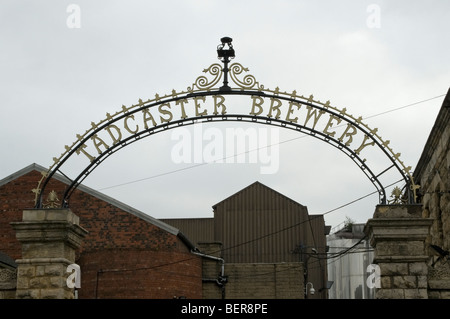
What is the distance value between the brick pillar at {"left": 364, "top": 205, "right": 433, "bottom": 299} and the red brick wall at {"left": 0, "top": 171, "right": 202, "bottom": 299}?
15562 millimetres

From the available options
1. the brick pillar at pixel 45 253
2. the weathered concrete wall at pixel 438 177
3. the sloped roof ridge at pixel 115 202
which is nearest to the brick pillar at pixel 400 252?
the weathered concrete wall at pixel 438 177

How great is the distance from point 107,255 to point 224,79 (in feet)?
47.8

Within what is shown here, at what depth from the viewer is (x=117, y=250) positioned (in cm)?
2580

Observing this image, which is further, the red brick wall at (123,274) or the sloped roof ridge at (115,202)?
the sloped roof ridge at (115,202)

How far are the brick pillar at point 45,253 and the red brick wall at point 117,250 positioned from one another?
14.0 meters

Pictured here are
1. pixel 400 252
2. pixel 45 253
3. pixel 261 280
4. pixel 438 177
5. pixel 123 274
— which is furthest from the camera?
pixel 261 280

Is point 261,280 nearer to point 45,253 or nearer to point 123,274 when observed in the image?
point 123,274

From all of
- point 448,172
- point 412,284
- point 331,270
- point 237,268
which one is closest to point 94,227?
point 237,268

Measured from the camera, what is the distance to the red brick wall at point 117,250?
2573 centimetres

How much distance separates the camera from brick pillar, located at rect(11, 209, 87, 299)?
11.5m

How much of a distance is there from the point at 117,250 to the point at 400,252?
16.0 m

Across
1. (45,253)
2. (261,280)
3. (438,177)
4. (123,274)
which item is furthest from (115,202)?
(45,253)

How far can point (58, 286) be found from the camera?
11.5 m

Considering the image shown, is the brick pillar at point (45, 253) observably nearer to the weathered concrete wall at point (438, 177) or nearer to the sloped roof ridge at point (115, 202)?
the weathered concrete wall at point (438, 177)
